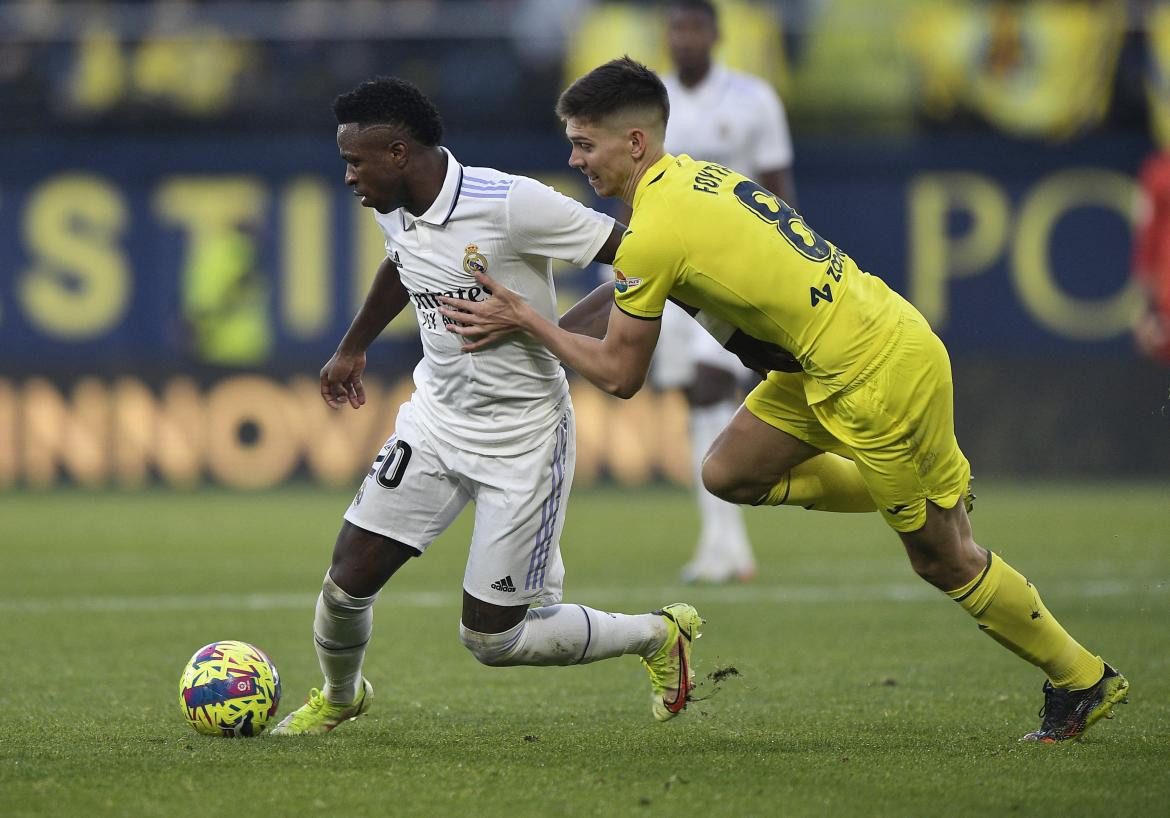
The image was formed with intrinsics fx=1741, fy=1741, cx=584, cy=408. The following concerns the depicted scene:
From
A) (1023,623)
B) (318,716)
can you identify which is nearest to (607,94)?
(1023,623)

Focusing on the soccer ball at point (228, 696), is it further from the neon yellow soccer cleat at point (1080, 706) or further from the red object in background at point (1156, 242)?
the red object in background at point (1156, 242)

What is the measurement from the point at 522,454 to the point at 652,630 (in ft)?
2.30

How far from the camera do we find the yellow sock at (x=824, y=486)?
17.4 feet

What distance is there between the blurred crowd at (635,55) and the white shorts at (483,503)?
11.1m

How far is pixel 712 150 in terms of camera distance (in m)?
8.85

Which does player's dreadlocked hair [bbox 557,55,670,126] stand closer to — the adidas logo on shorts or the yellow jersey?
the yellow jersey

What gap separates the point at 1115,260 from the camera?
52.3 ft

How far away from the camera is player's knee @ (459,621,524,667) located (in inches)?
195

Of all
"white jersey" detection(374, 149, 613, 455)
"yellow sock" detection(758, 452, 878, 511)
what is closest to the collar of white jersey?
"white jersey" detection(374, 149, 613, 455)

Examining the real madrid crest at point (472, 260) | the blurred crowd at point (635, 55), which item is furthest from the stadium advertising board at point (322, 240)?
the real madrid crest at point (472, 260)

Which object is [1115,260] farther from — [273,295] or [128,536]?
[128,536]

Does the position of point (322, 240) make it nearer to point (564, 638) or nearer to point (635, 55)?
point (635, 55)

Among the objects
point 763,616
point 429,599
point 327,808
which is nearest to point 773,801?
point 327,808

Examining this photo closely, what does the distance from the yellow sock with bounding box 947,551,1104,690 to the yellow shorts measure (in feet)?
0.80
